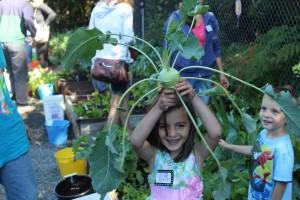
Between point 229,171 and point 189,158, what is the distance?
1.16ft

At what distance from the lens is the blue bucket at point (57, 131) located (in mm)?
5082

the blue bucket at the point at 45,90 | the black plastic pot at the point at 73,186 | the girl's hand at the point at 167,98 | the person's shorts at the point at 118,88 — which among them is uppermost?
the girl's hand at the point at 167,98

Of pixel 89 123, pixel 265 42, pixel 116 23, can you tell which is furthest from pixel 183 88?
pixel 265 42

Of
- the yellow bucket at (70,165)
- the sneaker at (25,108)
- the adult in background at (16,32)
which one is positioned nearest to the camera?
the yellow bucket at (70,165)

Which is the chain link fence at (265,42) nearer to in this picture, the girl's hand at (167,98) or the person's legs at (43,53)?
the girl's hand at (167,98)

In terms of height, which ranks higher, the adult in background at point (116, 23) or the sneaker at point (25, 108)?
the adult in background at point (116, 23)

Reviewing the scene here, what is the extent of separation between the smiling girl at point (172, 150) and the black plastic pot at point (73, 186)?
4.94 feet

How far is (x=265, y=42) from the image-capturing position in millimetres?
5223

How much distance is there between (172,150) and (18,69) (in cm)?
511

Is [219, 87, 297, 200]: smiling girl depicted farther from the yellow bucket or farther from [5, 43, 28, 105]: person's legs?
[5, 43, 28, 105]: person's legs

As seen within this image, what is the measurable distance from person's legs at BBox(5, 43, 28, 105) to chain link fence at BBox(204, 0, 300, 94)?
3.17m

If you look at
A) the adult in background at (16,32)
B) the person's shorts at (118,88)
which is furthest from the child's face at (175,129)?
the adult in background at (16,32)

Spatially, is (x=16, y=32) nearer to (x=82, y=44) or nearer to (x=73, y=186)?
(x=73, y=186)

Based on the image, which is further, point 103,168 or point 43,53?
point 43,53
